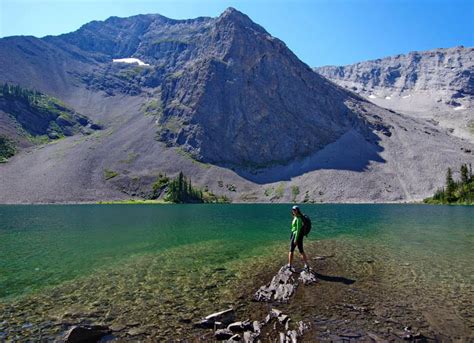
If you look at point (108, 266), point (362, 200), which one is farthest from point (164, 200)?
point (108, 266)

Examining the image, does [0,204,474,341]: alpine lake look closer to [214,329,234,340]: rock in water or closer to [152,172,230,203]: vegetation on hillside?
[214,329,234,340]: rock in water

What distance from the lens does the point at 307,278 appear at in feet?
69.7

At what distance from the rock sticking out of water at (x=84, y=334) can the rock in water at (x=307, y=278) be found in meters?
11.6

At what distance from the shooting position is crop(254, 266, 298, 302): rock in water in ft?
58.3

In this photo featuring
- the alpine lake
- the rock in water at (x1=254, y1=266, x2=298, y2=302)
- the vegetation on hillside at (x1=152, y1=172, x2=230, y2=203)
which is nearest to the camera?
the alpine lake

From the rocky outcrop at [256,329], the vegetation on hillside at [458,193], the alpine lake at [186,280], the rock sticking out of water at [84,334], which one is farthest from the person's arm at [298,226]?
the vegetation on hillside at [458,193]

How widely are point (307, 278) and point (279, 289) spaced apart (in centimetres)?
322

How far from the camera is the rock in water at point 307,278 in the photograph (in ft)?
68.1

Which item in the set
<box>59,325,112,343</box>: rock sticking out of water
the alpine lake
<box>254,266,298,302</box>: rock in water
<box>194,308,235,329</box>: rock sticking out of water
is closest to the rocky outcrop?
<box>194,308,235,329</box>: rock sticking out of water

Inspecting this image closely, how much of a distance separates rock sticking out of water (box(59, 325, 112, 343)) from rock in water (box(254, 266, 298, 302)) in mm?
7632

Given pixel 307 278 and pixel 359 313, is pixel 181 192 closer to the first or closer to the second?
pixel 307 278

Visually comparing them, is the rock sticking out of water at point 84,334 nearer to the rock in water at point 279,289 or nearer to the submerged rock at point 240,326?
the submerged rock at point 240,326

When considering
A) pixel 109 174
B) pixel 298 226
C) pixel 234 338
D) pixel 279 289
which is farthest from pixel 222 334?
pixel 109 174

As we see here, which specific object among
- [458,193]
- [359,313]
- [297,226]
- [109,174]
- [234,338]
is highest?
[109,174]
